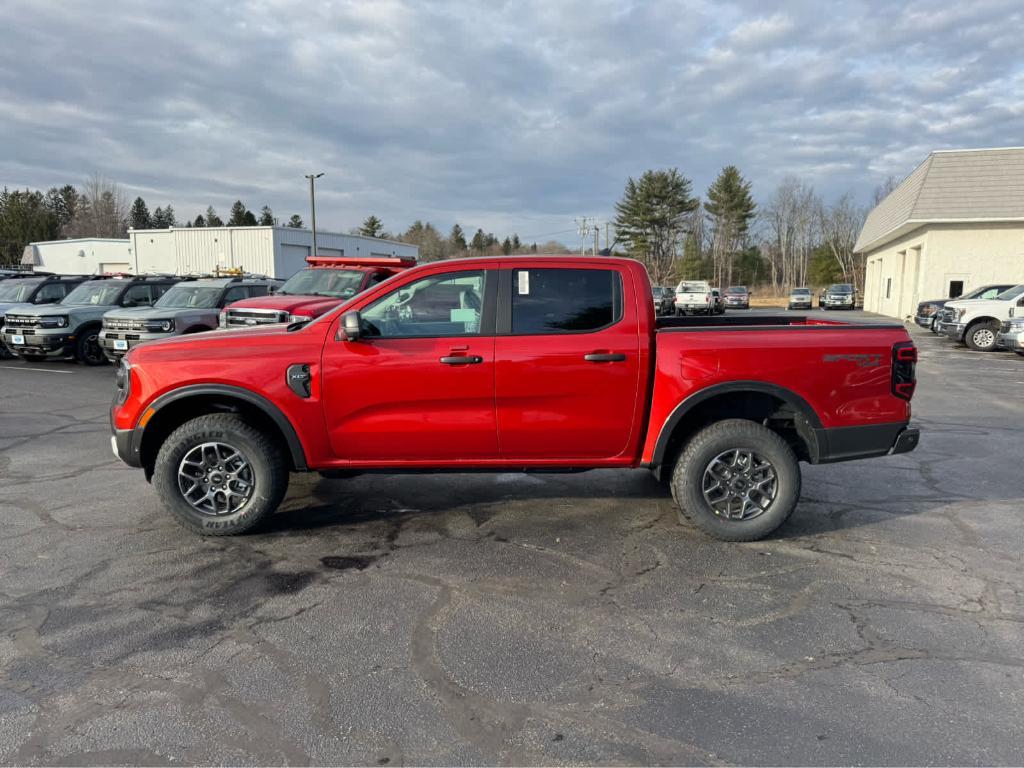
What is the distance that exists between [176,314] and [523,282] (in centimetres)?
1027

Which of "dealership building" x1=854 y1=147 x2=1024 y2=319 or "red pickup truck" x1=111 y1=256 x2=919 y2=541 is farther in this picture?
"dealership building" x1=854 y1=147 x2=1024 y2=319

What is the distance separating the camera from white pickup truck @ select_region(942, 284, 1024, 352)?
18.1 m

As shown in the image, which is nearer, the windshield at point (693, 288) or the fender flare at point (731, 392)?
the fender flare at point (731, 392)

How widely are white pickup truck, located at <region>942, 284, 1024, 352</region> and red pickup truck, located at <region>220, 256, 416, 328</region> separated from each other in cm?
1494

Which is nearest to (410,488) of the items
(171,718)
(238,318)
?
(171,718)

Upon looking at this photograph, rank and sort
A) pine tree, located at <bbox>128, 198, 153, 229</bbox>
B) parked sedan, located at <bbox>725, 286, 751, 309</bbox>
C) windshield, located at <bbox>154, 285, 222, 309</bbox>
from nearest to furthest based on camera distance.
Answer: windshield, located at <bbox>154, 285, 222, 309</bbox>, parked sedan, located at <bbox>725, 286, 751, 309</bbox>, pine tree, located at <bbox>128, 198, 153, 229</bbox>

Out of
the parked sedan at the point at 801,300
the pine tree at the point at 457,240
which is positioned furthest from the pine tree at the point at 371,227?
the parked sedan at the point at 801,300

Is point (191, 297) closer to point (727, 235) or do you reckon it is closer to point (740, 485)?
point (740, 485)

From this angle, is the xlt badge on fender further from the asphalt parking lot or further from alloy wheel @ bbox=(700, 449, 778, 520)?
alloy wheel @ bbox=(700, 449, 778, 520)

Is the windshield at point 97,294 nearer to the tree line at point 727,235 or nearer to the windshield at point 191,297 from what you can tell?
the windshield at point 191,297

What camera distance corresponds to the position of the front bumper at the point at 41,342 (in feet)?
45.7

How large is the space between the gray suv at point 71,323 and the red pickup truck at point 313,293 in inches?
172

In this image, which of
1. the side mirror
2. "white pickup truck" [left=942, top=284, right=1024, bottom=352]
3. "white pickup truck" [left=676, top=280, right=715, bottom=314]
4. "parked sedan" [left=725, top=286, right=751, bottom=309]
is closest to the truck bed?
the side mirror

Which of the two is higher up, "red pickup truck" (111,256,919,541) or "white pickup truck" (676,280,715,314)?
"white pickup truck" (676,280,715,314)
